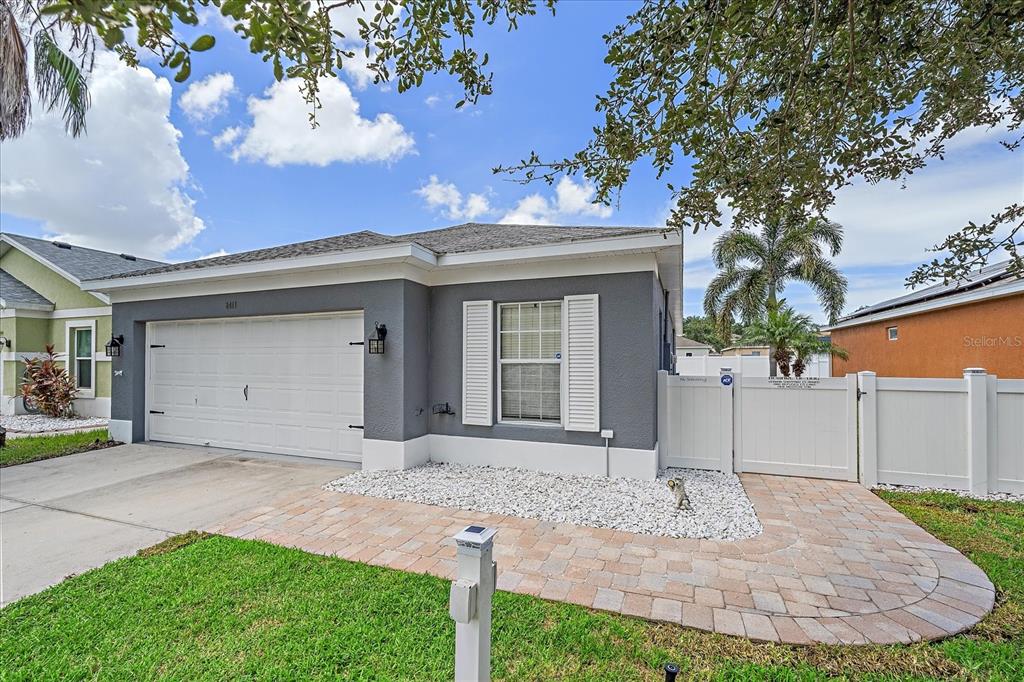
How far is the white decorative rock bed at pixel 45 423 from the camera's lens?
10344 mm

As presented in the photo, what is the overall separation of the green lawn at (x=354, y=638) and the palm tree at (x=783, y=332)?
10.8 m

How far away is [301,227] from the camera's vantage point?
1252 centimetres

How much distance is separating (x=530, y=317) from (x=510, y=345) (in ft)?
1.69

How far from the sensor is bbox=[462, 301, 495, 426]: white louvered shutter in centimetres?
668

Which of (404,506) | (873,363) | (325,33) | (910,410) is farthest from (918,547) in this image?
(873,363)

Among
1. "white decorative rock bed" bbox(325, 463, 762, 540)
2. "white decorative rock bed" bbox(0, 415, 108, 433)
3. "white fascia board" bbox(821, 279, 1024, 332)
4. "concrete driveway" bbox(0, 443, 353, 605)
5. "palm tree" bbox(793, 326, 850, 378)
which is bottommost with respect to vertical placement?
"white decorative rock bed" bbox(0, 415, 108, 433)

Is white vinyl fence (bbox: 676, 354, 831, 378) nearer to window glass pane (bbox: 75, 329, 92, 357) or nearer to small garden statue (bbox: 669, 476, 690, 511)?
small garden statue (bbox: 669, 476, 690, 511)

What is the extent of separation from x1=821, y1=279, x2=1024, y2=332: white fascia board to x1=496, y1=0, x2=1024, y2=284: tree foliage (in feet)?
24.1

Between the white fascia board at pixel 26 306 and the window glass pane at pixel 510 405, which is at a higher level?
the white fascia board at pixel 26 306

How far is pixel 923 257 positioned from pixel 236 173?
12.7m

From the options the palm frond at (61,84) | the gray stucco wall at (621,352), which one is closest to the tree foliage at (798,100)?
the gray stucco wall at (621,352)

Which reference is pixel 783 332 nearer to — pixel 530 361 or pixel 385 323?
pixel 530 361

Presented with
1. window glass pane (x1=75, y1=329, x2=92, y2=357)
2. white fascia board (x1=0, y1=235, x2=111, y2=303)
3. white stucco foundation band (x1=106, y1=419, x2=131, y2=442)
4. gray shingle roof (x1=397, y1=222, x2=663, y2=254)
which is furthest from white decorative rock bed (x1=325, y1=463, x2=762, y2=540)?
window glass pane (x1=75, y1=329, x2=92, y2=357)

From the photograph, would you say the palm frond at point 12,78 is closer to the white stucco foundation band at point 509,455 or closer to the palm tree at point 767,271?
the white stucco foundation band at point 509,455
